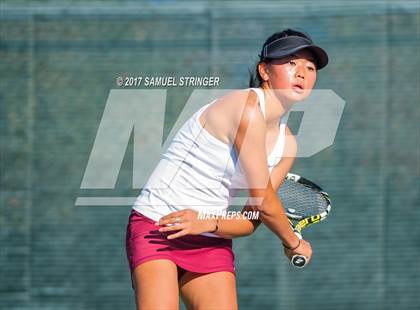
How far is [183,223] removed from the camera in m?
3.20

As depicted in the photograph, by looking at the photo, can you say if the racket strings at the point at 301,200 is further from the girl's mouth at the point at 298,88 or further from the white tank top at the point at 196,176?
the girl's mouth at the point at 298,88

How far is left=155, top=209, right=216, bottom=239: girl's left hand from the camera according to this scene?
3.20 m

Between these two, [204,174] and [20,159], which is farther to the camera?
[20,159]

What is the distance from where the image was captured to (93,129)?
548cm

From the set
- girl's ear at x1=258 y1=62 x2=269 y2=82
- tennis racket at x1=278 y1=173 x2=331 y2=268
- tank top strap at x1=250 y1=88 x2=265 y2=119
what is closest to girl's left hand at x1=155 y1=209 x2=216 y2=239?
tank top strap at x1=250 y1=88 x2=265 y2=119

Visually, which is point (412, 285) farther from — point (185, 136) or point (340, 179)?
point (185, 136)

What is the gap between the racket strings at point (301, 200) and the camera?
152 inches

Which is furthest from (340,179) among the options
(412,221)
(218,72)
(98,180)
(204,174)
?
(204,174)

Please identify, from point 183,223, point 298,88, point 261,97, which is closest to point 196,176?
point 183,223

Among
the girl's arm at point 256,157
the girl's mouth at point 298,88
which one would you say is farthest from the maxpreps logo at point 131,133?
the girl's arm at point 256,157

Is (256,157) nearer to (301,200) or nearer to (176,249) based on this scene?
(176,249)

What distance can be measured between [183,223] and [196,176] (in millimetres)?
187

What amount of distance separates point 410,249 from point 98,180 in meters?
1.86

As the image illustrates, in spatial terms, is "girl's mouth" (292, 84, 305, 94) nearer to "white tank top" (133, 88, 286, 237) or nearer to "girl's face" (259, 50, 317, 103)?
"girl's face" (259, 50, 317, 103)
